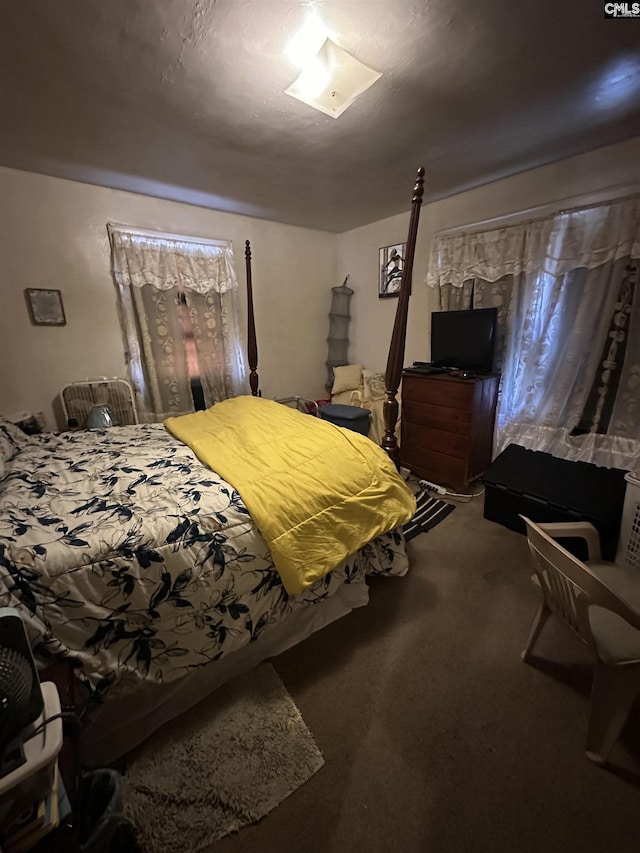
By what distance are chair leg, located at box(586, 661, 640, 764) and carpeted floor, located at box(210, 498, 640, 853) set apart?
70mm

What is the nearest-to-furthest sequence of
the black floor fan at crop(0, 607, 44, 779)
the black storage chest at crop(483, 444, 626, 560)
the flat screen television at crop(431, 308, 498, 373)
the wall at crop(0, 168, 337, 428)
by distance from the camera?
the black floor fan at crop(0, 607, 44, 779) < the black storage chest at crop(483, 444, 626, 560) < the wall at crop(0, 168, 337, 428) < the flat screen television at crop(431, 308, 498, 373)

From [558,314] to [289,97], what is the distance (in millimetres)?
2272

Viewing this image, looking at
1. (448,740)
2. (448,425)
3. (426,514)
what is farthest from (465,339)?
(448,740)

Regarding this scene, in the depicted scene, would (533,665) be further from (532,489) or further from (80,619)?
(80,619)

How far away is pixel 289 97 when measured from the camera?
1.67 metres

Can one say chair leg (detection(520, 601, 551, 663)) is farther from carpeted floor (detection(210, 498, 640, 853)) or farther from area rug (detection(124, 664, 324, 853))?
area rug (detection(124, 664, 324, 853))

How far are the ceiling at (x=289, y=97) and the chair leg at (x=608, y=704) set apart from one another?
2.24m

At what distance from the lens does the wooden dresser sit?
2.61m

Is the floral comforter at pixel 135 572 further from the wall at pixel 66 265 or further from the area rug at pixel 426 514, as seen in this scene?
the wall at pixel 66 265

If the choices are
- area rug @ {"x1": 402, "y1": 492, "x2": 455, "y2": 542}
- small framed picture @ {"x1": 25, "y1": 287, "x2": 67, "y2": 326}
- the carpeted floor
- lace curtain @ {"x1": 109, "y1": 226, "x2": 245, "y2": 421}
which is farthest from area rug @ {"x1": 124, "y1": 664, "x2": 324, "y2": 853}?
small framed picture @ {"x1": 25, "y1": 287, "x2": 67, "y2": 326}

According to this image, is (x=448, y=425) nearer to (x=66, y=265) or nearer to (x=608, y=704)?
(x=608, y=704)

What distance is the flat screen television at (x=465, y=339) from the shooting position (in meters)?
2.70

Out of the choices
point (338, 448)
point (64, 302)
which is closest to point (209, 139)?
point (64, 302)

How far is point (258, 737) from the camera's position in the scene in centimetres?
116
